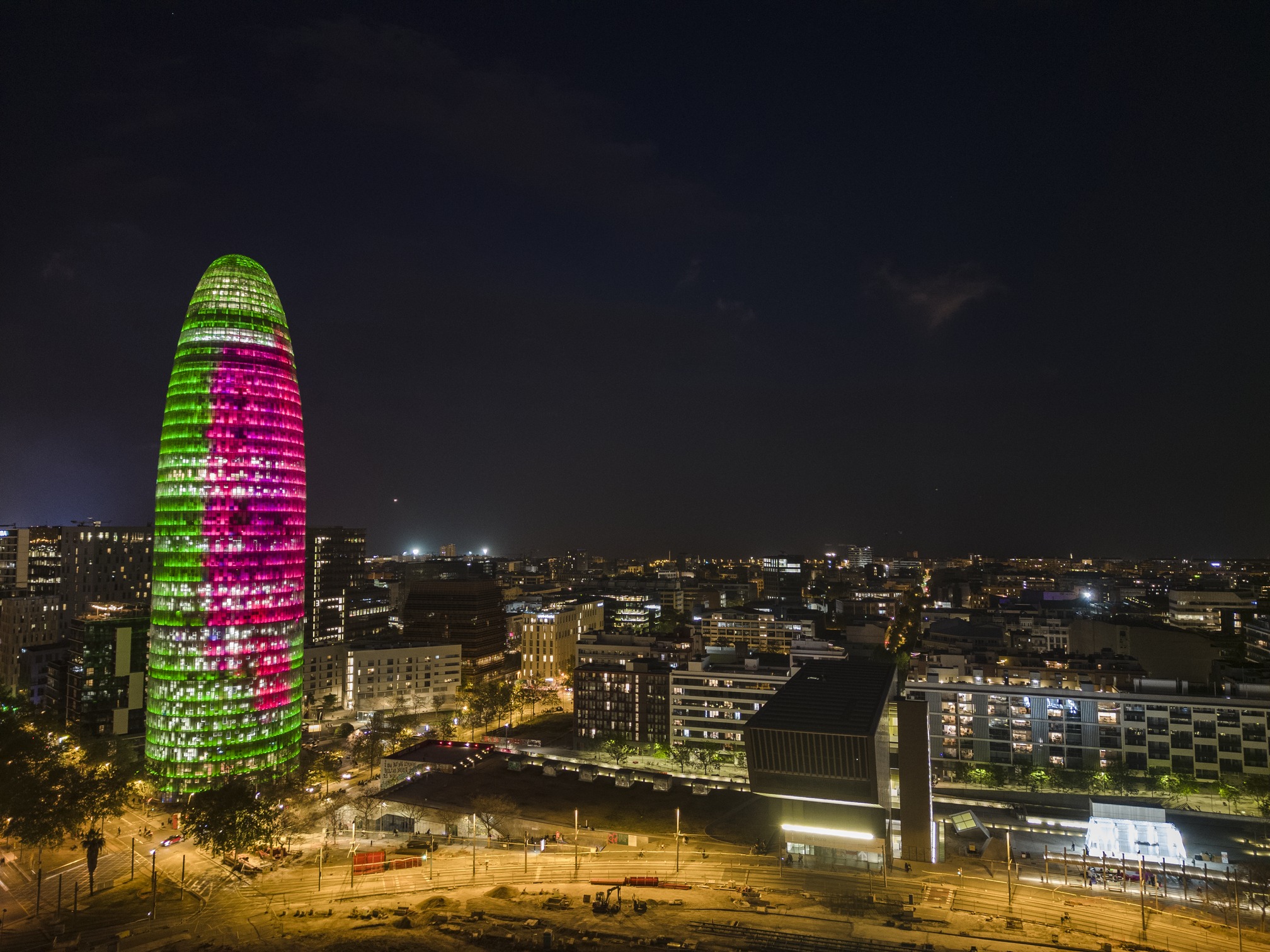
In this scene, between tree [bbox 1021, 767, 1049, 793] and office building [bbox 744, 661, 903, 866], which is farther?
tree [bbox 1021, 767, 1049, 793]

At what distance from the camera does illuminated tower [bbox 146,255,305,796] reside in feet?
275

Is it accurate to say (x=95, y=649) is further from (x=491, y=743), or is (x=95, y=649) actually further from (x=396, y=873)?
(x=396, y=873)

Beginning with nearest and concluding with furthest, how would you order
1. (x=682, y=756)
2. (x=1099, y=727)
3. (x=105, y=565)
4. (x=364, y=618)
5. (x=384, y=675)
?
(x=1099, y=727)
(x=682, y=756)
(x=384, y=675)
(x=105, y=565)
(x=364, y=618)

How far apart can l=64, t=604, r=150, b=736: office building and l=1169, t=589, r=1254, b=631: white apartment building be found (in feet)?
672

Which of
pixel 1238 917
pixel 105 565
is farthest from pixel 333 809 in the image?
pixel 105 565

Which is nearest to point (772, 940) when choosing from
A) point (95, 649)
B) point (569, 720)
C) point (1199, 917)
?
point (1199, 917)

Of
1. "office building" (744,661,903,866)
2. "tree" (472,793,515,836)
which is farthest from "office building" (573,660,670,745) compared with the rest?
"office building" (744,661,903,866)

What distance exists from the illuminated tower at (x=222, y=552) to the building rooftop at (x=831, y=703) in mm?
56387

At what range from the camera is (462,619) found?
156 meters

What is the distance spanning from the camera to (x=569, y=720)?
129m

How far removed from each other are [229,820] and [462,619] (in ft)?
299

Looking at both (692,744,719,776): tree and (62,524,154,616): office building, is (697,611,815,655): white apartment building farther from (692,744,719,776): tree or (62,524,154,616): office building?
(62,524,154,616): office building

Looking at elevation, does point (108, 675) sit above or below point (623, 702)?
above

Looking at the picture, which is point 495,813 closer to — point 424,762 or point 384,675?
point 424,762
